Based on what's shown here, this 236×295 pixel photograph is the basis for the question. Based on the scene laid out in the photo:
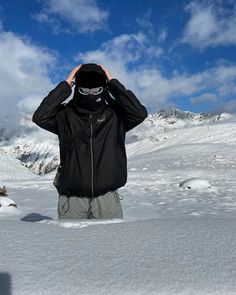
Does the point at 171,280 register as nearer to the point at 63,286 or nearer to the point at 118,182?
the point at 63,286

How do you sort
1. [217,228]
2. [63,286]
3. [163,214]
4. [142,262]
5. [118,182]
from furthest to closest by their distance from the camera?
[163,214] → [118,182] → [217,228] → [142,262] → [63,286]

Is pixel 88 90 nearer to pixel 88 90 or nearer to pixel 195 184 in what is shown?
pixel 88 90

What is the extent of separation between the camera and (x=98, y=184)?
381cm

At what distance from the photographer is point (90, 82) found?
3.76 m

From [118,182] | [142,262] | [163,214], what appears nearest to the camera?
[142,262]

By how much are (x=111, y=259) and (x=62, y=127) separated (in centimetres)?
156

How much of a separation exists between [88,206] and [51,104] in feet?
3.42

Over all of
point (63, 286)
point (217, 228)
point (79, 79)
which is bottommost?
point (63, 286)

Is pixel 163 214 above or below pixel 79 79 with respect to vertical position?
below

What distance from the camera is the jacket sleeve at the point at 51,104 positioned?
3.80m

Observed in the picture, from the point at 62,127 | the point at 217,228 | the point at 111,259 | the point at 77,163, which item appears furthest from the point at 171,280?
the point at 62,127

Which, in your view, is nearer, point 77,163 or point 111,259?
point 111,259

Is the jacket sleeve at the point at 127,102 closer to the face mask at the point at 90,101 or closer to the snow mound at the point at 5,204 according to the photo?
the face mask at the point at 90,101

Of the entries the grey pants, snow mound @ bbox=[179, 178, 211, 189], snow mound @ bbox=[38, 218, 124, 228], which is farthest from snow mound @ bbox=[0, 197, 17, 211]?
snow mound @ bbox=[179, 178, 211, 189]
